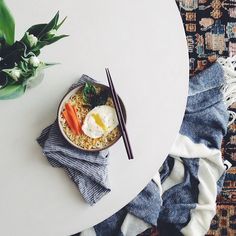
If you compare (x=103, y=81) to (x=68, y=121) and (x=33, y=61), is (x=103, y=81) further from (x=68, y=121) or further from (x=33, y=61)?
(x=33, y=61)

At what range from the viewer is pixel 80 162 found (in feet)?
3.51

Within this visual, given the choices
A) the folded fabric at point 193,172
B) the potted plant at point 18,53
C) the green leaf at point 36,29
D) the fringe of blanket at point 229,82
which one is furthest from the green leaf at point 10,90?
the fringe of blanket at point 229,82

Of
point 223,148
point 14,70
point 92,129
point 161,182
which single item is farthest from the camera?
point 223,148

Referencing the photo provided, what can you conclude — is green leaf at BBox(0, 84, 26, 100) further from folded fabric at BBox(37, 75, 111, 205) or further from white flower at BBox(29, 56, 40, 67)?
folded fabric at BBox(37, 75, 111, 205)

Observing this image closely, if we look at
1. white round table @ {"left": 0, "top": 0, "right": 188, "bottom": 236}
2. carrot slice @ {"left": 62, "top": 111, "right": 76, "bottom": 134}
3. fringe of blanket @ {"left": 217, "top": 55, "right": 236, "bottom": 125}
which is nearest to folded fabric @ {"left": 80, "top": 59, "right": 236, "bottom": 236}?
fringe of blanket @ {"left": 217, "top": 55, "right": 236, "bottom": 125}

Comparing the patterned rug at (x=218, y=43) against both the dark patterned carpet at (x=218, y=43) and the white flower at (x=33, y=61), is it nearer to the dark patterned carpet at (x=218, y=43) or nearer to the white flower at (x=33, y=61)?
the dark patterned carpet at (x=218, y=43)

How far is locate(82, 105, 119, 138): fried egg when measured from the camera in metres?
1.04

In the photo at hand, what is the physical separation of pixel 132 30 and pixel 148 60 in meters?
0.08

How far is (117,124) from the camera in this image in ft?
3.44

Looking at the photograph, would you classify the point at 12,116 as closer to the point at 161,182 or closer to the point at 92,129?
the point at 92,129

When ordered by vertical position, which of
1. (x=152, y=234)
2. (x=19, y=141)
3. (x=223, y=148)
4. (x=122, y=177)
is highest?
(x=19, y=141)

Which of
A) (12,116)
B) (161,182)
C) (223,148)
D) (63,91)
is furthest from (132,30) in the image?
(223,148)

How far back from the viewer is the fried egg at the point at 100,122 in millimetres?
1042

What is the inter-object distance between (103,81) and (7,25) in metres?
0.29
